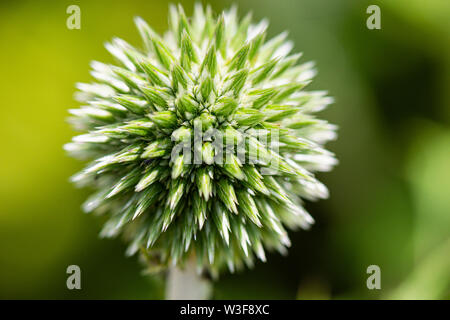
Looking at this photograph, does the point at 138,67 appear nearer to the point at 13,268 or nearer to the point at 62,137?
the point at 62,137

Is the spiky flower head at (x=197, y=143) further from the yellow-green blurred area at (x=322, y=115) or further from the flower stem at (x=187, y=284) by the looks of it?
the yellow-green blurred area at (x=322, y=115)

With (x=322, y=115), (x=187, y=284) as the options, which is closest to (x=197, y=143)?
(x=187, y=284)

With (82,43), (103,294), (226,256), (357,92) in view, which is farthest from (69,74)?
(357,92)

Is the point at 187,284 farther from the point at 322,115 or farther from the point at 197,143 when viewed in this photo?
the point at 322,115

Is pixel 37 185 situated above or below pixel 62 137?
below

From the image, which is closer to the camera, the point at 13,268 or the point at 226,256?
the point at 226,256

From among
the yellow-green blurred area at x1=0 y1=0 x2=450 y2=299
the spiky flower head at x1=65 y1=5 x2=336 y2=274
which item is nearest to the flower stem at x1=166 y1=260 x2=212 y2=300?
the spiky flower head at x1=65 y1=5 x2=336 y2=274
